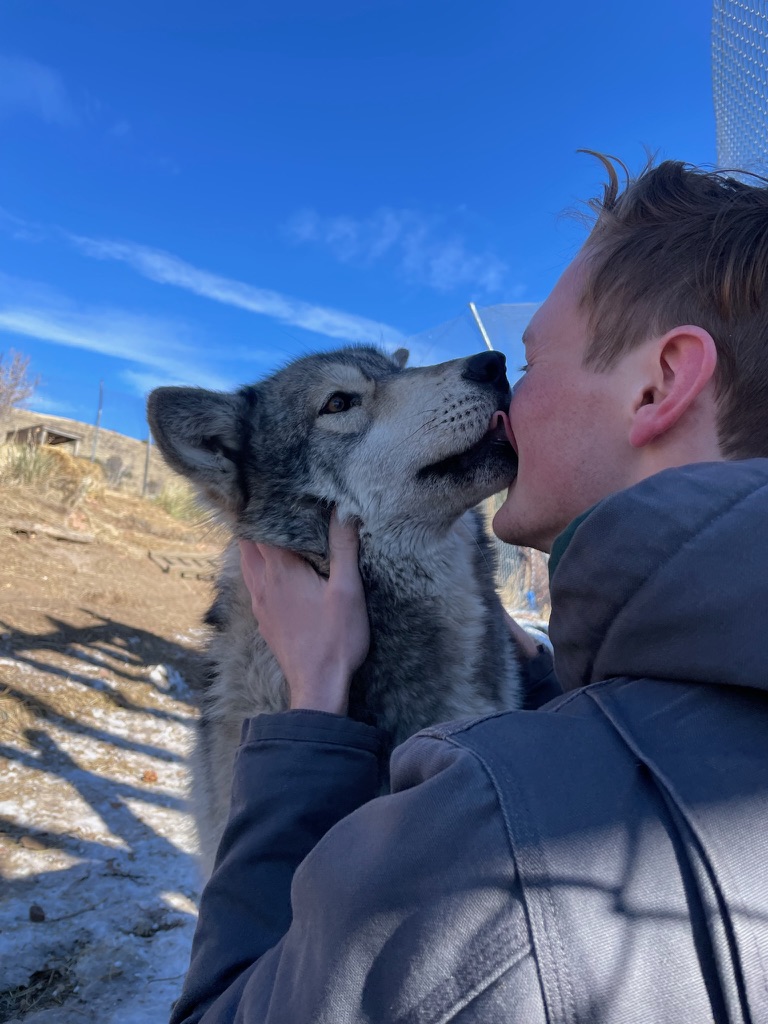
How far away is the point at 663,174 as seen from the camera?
1.59 meters

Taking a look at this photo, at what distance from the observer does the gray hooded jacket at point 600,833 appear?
0.65m

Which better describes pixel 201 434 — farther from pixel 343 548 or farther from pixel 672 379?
pixel 672 379

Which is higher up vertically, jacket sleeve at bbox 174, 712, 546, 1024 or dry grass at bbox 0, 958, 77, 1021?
jacket sleeve at bbox 174, 712, 546, 1024

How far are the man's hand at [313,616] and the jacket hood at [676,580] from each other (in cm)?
92

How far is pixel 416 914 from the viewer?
2.39ft

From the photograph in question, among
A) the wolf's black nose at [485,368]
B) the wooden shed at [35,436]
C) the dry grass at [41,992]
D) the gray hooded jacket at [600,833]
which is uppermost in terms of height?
the wooden shed at [35,436]

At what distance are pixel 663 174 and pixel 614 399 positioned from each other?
23.5 inches

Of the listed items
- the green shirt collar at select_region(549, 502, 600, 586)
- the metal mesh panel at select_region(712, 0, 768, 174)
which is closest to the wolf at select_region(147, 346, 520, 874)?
the green shirt collar at select_region(549, 502, 600, 586)

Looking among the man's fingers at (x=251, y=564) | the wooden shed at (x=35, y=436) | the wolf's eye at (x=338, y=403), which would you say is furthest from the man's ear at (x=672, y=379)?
the wooden shed at (x=35, y=436)

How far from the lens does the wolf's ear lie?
235 cm

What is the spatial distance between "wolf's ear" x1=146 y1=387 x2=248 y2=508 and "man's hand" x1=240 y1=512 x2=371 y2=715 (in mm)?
287

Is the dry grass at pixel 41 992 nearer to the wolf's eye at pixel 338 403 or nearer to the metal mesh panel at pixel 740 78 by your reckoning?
the wolf's eye at pixel 338 403

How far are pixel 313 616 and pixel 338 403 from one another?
1.00m

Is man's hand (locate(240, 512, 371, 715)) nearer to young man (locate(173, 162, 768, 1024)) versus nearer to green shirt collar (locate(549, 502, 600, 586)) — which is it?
young man (locate(173, 162, 768, 1024))
